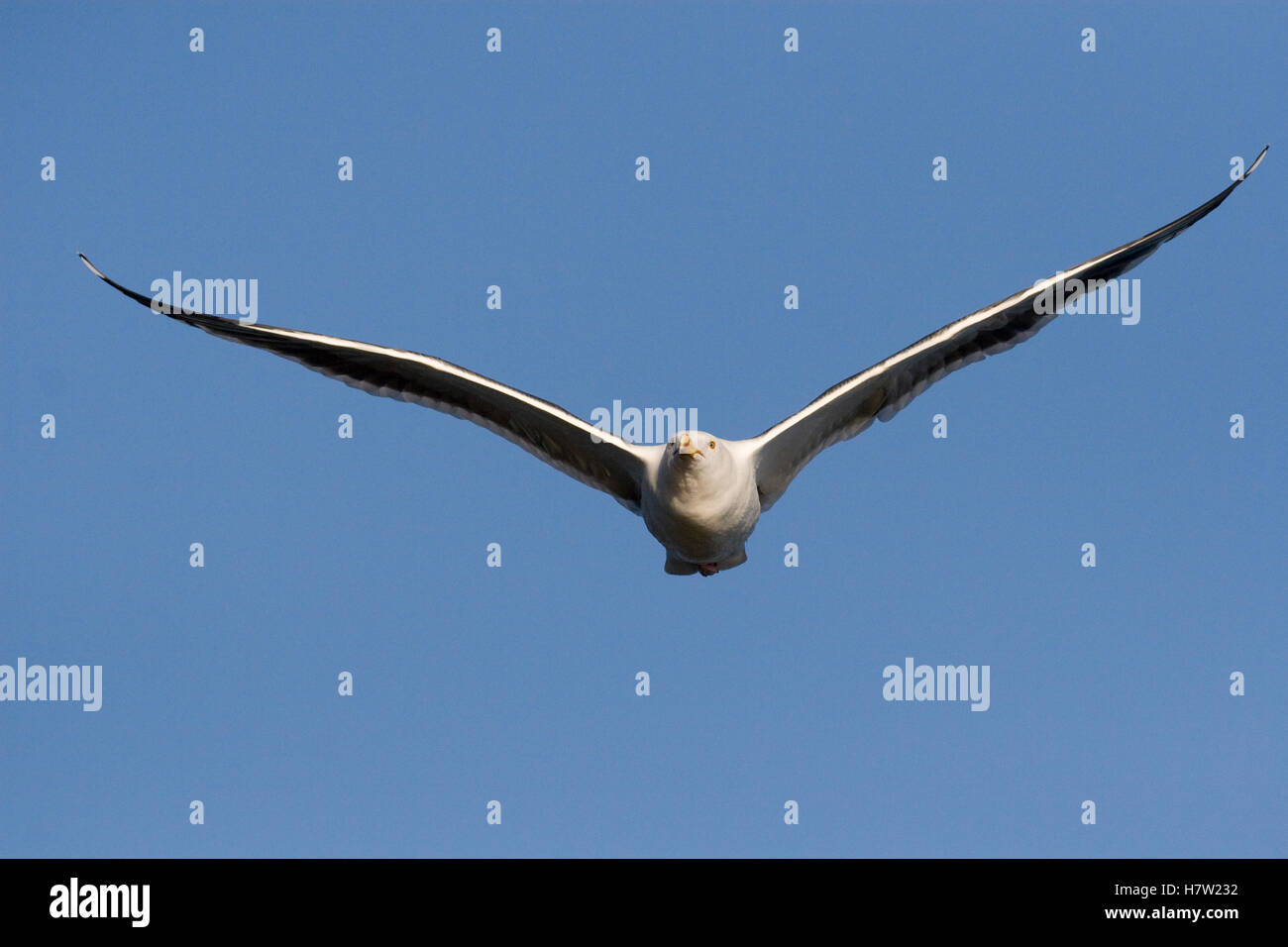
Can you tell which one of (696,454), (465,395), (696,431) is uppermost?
(465,395)

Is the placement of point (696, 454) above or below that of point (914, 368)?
below

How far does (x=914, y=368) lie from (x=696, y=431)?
264 centimetres

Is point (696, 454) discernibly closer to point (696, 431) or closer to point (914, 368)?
point (696, 431)

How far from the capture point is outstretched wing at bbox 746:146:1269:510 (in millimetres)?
14328

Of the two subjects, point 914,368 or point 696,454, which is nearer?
point 696,454

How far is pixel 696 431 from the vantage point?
1424 cm

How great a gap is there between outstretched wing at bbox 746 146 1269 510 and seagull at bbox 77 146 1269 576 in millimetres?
14

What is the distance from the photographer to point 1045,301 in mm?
14648

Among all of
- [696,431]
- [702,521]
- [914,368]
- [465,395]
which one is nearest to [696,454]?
[696,431]

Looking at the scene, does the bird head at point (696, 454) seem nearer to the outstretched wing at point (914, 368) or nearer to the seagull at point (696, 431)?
the seagull at point (696, 431)

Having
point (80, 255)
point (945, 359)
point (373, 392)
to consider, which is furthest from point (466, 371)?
point (945, 359)

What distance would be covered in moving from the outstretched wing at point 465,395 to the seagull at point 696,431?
0.01 metres
